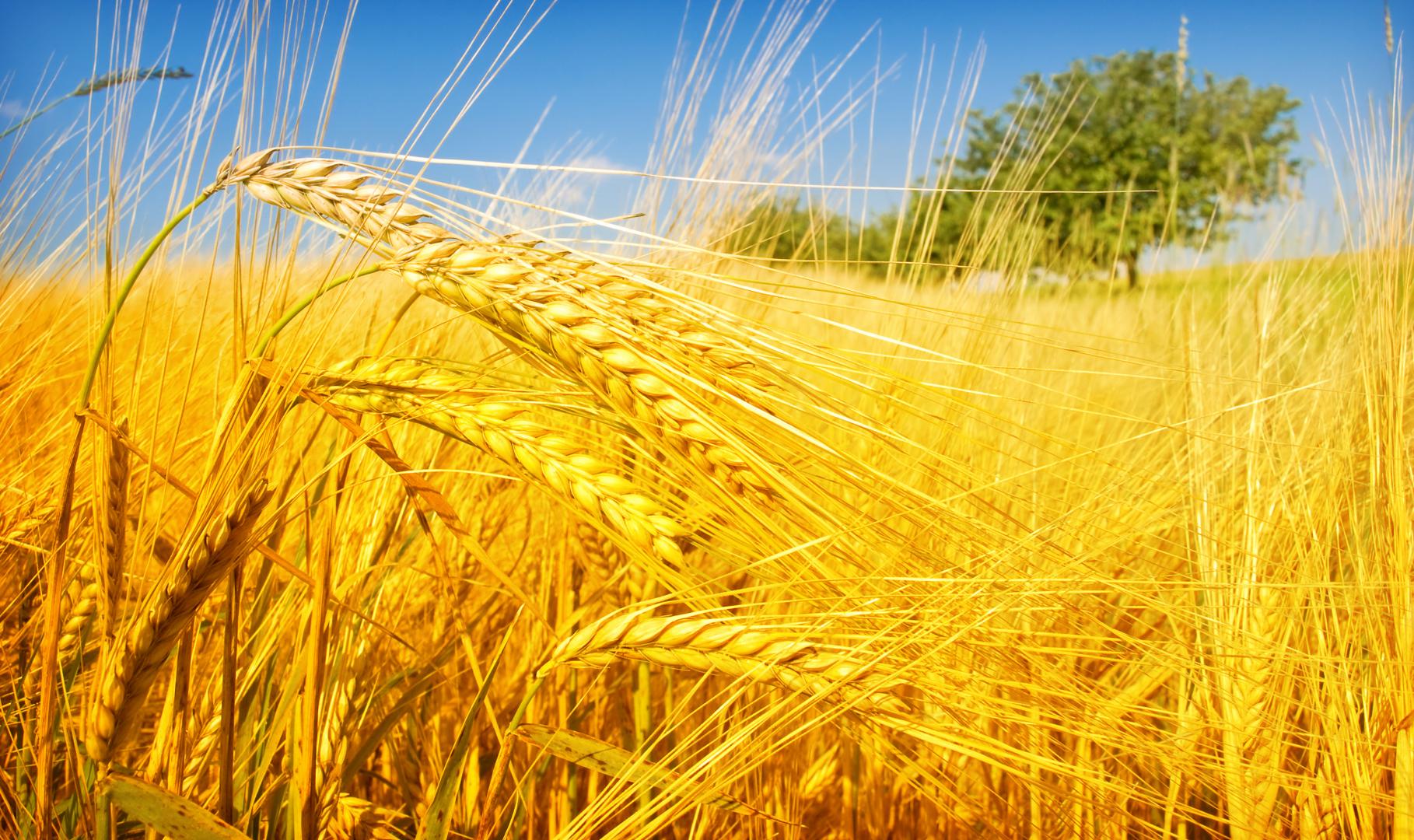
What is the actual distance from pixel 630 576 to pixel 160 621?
63cm

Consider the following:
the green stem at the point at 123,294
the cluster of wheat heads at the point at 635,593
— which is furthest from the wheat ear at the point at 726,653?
the green stem at the point at 123,294

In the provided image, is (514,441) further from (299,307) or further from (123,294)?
(123,294)

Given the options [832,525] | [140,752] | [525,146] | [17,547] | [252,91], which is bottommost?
[140,752]

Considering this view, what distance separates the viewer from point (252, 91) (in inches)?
32.1

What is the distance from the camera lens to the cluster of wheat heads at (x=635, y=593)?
0.62 m

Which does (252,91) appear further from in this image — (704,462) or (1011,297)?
(1011,297)

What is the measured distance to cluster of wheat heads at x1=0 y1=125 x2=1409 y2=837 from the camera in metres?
0.62

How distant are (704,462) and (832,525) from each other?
12 centimetres

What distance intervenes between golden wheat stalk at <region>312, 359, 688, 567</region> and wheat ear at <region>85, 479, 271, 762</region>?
12 centimetres

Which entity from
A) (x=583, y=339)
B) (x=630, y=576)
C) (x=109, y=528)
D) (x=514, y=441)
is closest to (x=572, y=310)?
(x=583, y=339)

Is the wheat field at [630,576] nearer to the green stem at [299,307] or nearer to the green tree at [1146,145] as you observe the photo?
the green stem at [299,307]

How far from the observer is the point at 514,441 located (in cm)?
68

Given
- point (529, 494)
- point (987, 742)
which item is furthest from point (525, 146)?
point (987, 742)

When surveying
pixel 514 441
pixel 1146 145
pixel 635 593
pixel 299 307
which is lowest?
pixel 635 593
